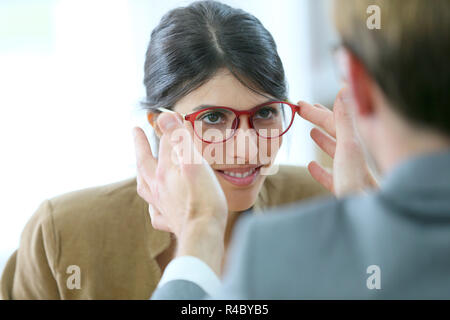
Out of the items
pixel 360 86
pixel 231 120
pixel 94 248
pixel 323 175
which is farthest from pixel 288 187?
pixel 360 86

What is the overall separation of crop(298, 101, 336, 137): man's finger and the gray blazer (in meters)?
0.68

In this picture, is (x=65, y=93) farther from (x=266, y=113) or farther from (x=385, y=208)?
(x=385, y=208)

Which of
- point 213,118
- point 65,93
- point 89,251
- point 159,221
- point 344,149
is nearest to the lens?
point 159,221

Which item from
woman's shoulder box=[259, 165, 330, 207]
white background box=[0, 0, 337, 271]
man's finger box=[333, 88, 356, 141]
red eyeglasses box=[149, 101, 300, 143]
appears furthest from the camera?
white background box=[0, 0, 337, 271]

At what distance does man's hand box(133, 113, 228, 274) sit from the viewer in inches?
30.4

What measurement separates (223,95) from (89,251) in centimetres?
53

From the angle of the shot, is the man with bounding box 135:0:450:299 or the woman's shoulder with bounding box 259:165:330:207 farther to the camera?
the woman's shoulder with bounding box 259:165:330:207

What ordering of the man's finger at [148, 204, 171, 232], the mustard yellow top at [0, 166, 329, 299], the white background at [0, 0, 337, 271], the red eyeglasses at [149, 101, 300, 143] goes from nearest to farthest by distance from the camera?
the man's finger at [148, 204, 171, 232]
the red eyeglasses at [149, 101, 300, 143]
the mustard yellow top at [0, 166, 329, 299]
the white background at [0, 0, 337, 271]

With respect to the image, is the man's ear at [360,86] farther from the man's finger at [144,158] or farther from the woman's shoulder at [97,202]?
the woman's shoulder at [97,202]

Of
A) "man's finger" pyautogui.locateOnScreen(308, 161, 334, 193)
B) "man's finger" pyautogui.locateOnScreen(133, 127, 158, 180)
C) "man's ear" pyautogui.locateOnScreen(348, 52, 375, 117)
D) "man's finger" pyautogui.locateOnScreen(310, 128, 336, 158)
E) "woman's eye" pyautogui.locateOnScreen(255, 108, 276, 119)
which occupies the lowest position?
"man's finger" pyautogui.locateOnScreen(308, 161, 334, 193)

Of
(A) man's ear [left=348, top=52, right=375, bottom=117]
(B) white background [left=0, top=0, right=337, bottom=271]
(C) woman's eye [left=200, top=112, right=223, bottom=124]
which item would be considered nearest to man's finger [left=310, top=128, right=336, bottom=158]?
(C) woman's eye [left=200, top=112, right=223, bottom=124]

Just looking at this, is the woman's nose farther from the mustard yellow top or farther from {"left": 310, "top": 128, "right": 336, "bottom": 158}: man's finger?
the mustard yellow top

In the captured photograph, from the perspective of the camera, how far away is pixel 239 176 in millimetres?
1297
